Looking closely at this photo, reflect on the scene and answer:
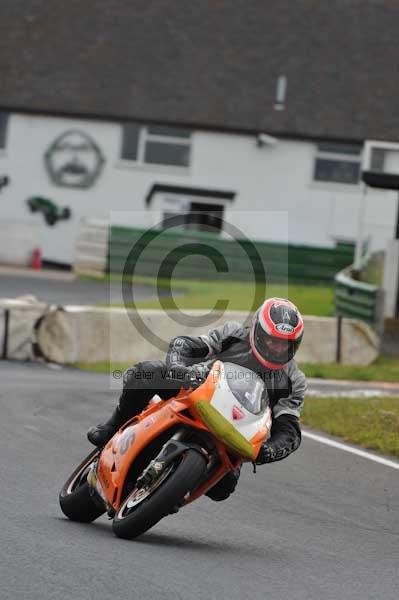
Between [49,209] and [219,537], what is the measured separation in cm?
3675

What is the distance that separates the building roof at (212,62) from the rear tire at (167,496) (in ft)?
119

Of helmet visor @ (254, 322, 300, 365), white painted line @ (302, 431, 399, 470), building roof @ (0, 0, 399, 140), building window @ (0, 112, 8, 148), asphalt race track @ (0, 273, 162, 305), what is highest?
building roof @ (0, 0, 399, 140)

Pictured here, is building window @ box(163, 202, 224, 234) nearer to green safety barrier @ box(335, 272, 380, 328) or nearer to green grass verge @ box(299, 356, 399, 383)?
green safety barrier @ box(335, 272, 380, 328)

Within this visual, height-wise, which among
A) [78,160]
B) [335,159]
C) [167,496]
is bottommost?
[167,496]

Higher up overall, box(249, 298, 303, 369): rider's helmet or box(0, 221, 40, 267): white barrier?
box(249, 298, 303, 369): rider's helmet

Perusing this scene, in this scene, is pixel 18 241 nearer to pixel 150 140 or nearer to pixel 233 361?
pixel 150 140

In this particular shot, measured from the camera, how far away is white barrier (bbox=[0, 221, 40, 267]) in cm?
4038

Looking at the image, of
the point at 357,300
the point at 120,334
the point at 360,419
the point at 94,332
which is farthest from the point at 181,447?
the point at 357,300

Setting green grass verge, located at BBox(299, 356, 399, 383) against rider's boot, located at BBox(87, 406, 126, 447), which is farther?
green grass verge, located at BBox(299, 356, 399, 383)

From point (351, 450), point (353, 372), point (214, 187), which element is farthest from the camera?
point (214, 187)

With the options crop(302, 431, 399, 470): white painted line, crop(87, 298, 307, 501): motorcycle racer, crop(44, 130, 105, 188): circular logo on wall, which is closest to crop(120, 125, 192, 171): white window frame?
crop(44, 130, 105, 188): circular logo on wall

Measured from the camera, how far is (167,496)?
7.37 m

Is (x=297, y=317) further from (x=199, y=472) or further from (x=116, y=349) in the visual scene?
(x=116, y=349)

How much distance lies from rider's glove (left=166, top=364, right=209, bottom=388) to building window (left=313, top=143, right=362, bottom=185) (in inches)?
1441
